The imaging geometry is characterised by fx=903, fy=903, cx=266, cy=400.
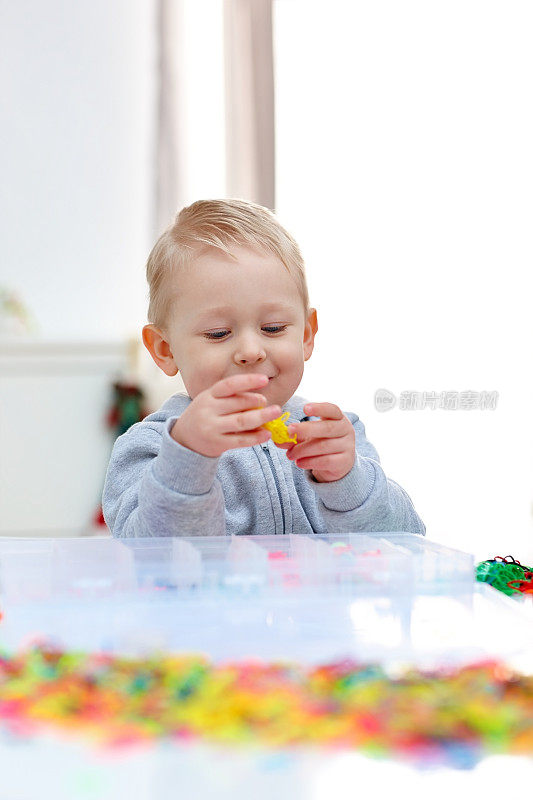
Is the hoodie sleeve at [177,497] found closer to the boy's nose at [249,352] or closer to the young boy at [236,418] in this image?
the young boy at [236,418]

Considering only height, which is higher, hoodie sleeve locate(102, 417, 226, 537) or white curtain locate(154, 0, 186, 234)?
white curtain locate(154, 0, 186, 234)

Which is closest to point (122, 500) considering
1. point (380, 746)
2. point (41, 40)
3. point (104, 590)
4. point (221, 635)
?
point (104, 590)

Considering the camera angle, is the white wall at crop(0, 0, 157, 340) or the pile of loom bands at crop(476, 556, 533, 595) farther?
the white wall at crop(0, 0, 157, 340)

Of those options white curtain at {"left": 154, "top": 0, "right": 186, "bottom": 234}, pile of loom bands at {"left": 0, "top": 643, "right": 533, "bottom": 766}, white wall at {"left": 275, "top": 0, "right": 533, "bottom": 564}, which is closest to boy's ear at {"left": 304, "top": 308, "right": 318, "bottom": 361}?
pile of loom bands at {"left": 0, "top": 643, "right": 533, "bottom": 766}

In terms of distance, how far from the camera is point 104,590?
63 centimetres

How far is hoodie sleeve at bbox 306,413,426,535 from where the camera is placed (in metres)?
0.95

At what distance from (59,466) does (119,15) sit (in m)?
1.58

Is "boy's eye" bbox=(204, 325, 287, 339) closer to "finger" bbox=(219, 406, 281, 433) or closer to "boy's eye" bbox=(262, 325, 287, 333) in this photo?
"boy's eye" bbox=(262, 325, 287, 333)

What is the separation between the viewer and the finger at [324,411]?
0.88 m

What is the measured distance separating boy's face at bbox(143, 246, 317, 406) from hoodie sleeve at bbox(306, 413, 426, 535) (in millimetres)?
140

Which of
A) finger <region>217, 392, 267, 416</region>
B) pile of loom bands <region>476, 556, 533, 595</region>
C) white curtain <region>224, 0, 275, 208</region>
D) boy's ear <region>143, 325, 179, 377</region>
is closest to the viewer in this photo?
pile of loom bands <region>476, 556, 533, 595</region>

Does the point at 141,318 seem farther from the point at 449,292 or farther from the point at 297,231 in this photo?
the point at 449,292

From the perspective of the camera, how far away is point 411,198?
2.99 metres

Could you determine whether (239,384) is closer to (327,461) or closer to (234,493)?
(327,461)
